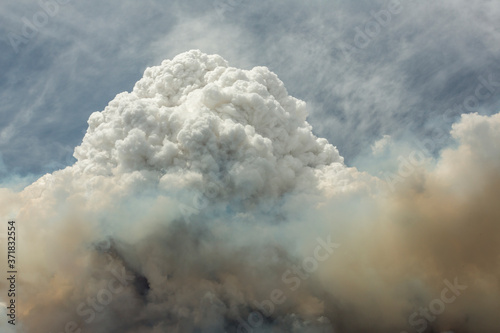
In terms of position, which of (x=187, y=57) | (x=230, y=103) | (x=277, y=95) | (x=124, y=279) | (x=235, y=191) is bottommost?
(x=124, y=279)

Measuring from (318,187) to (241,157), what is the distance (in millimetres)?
12177

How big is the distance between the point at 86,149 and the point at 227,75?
22180mm

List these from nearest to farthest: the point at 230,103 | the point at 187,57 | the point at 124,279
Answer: the point at 124,279 < the point at 230,103 < the point at 187,57

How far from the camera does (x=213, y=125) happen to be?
219 feet

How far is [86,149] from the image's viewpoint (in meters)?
74.8

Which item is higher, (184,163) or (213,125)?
(213,125)

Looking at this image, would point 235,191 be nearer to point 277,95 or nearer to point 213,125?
point 213,125

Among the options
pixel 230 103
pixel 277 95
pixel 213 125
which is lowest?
pixel 213 125

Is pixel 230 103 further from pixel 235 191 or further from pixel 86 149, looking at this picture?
pixel 86 149

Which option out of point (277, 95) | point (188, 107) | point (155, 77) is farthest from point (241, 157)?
point (155, 77)

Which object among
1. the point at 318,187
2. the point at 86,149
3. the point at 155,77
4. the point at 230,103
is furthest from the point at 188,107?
the point at 318,187

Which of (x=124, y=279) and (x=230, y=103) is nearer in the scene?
(x=124, y=279)

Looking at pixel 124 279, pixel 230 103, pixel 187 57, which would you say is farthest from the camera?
pixel 187 57

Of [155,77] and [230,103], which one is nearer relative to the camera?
[230,103]
